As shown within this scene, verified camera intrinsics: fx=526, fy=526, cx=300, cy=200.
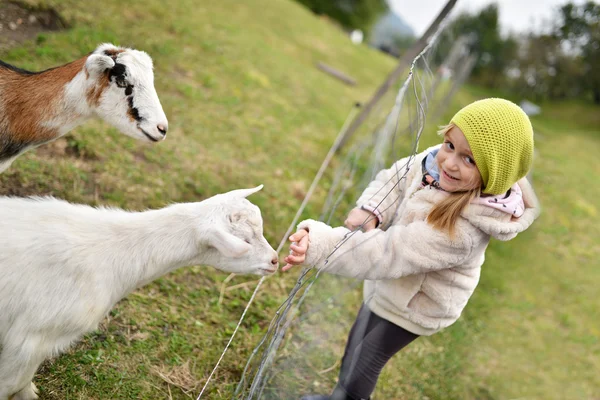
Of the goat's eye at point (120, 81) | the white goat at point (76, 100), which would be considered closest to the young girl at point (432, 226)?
the white goat at point (76, 100)

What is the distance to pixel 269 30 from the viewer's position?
15.4m

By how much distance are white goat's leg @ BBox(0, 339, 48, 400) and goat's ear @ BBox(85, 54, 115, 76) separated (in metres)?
1.73

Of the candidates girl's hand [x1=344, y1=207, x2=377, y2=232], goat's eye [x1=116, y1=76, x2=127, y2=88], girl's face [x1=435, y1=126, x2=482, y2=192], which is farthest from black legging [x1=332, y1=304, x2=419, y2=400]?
goat's eye [x1=116, y1=76, x2=127, y2=88]

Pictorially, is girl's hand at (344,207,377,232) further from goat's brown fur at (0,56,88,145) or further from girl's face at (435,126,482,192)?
goat's brown fur at (0,56,88,145)

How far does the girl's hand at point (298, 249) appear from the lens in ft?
8.57

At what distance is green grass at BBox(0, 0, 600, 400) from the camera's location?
3.61 metres

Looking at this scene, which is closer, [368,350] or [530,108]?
[368,350]

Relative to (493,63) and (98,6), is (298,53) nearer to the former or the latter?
(98,6)

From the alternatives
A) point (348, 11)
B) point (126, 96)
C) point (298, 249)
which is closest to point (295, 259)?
point (298, 249)

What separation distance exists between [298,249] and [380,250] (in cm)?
43

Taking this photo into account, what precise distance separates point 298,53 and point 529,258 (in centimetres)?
914

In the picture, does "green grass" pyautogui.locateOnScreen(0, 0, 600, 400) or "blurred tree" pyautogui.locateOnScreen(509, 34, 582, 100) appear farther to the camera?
"blurred tree" pyautogui.locateOnScreen(509, 34, 582, 100)

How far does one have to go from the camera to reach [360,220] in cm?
296

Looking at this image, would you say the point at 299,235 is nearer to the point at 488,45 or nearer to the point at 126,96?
the point at 126,96
